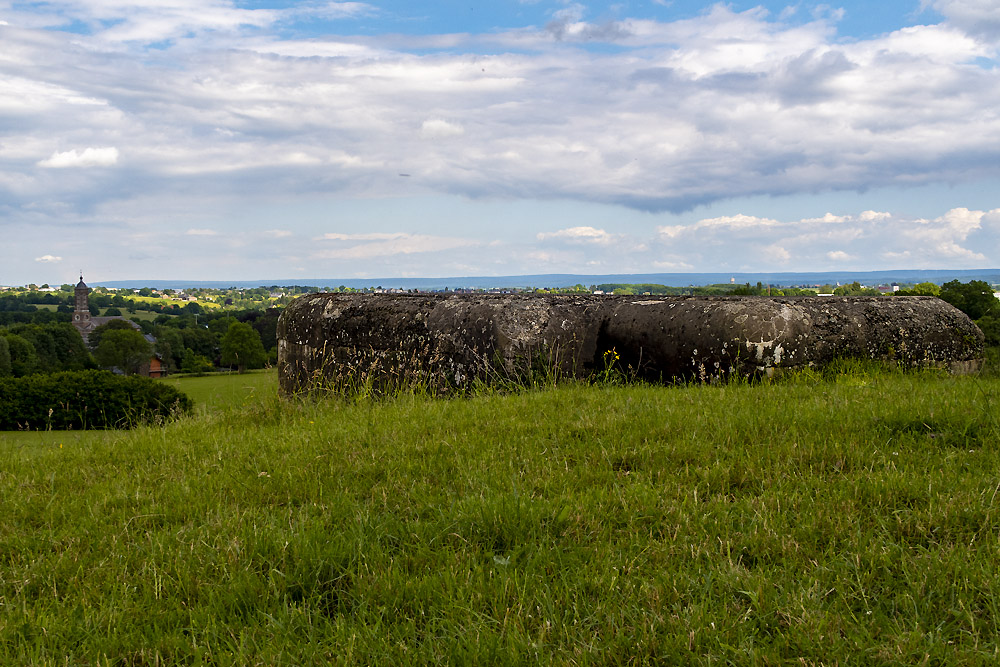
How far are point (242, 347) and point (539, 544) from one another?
70.8 metres

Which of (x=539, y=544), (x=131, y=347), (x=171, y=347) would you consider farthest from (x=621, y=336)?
(x=171, y=347)

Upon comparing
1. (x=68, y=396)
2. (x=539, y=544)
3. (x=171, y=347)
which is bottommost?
Answer: (x=171, y=347)

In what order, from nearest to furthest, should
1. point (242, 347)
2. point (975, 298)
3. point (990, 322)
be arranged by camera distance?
point (990, 322), point (975, 298), point (242, 347)

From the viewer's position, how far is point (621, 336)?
682 cm

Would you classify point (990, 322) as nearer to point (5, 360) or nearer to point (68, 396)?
point (68, 396)

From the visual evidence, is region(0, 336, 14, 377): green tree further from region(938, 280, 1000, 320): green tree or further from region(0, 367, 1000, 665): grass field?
region(0, 367, 1000, 665): grass field

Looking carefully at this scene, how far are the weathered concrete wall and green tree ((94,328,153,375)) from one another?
94.2 metres

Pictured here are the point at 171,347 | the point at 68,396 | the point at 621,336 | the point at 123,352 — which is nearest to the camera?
the point at 621,336

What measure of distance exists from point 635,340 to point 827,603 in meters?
4.43

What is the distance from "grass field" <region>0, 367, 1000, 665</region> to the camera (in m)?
2.25

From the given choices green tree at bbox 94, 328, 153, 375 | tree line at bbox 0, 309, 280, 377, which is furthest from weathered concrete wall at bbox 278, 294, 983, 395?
green tree at bbox 94, 328, 153, 375

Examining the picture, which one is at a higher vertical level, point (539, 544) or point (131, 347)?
point (539, 544)

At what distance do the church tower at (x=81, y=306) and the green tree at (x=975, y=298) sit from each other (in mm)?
155541

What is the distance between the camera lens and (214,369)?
86.9 m
